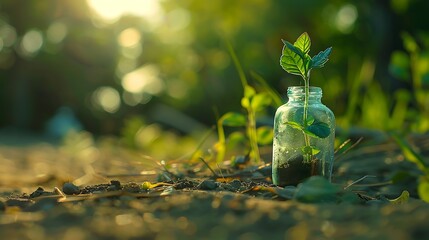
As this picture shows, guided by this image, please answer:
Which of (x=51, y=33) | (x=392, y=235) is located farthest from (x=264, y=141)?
(x=51, y=33)

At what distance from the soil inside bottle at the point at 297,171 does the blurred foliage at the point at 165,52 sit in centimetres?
545

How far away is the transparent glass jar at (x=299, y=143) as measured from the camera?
1835mm

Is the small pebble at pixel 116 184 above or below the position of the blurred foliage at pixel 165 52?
below

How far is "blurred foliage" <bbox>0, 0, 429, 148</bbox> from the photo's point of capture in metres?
10.6

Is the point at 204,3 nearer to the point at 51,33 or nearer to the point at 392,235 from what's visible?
the point at 51,33

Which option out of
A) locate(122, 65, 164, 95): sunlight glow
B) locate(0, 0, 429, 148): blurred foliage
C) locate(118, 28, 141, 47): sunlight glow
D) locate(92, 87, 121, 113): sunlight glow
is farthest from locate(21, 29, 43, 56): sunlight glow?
locate(122, 65, 164, 95): sunlight glow

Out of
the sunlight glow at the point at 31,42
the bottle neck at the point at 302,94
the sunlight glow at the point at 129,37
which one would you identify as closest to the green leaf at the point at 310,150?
the bottle neck at the point at 302,94

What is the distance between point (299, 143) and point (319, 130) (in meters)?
0.16

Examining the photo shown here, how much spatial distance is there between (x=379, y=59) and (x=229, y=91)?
6.05m

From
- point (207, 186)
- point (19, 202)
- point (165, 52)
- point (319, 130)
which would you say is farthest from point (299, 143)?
→ point (165, 52)

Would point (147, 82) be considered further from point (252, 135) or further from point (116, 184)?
point (116, 184)

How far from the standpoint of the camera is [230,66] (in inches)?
508

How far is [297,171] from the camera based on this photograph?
72.2 inches

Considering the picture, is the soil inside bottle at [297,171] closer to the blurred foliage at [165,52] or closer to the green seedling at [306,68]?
the green seedling at [306,68]
